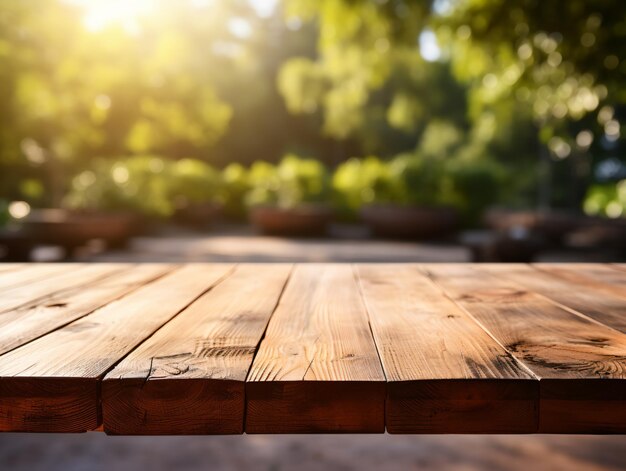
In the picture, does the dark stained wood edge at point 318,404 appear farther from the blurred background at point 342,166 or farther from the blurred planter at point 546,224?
the blurred planter at point 546,224

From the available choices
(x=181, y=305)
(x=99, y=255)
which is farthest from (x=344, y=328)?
(x=99, y=255)

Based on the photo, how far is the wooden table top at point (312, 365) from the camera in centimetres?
83

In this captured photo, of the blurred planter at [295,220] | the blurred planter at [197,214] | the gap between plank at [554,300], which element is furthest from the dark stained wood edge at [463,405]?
the blurred planter at [197,214]

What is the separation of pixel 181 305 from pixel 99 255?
6170 millimetres

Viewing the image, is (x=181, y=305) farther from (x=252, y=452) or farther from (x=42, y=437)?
(x=42, y=437)

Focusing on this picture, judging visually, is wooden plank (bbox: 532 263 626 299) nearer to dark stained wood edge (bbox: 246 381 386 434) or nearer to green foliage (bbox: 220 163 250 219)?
dark stained wood edge (bbox: 246 381 386 434)

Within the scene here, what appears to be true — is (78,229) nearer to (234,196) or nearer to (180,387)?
(180,387)

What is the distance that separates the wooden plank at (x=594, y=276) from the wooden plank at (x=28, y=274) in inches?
64.4

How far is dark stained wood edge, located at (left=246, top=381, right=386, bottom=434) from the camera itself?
822 mm

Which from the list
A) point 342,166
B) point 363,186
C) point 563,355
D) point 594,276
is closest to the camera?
point 563,355

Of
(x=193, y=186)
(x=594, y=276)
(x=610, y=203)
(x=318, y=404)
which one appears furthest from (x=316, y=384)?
(x=193, y=186)

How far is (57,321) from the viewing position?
3.91 ft

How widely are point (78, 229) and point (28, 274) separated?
545cm

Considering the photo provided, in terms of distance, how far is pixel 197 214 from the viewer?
36.9 feet
